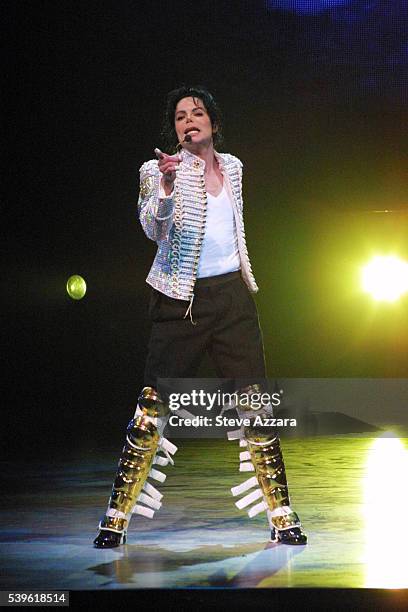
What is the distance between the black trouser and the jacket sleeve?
23 centimetres

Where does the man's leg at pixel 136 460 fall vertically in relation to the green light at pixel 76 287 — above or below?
below

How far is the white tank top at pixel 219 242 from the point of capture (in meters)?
3.45

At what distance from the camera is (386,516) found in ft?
12.5

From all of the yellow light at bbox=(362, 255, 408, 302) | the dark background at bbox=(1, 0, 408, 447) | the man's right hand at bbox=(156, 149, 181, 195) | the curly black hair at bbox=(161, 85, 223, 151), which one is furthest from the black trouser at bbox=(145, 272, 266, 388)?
the yellow light at bbox=(362, 255, 408, 302)

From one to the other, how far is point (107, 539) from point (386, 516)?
3.59ft

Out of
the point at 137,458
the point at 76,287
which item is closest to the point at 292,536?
the point at 137,458

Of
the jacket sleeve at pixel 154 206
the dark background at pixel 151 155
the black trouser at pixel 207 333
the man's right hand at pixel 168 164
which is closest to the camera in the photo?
the man's right hand at pixel 168 164

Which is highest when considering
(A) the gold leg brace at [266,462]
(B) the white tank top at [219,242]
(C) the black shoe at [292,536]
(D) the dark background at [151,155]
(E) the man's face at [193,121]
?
(D) the dark background at [151,155]

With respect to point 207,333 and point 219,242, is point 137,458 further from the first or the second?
point 219,242

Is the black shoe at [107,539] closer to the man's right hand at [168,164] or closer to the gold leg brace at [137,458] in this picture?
the gold leg brace at [137,458]

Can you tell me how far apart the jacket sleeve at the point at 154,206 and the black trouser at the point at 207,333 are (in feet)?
0.75

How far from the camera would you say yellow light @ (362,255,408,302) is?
22.7 ft

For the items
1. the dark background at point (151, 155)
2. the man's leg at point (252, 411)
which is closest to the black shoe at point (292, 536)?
the man's leg at point (252, 411)

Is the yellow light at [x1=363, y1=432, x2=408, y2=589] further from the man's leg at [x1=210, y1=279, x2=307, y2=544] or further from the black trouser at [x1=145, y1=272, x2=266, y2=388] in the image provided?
the black trouser at [x1=145, y1=272, x2=266, y2=388]
